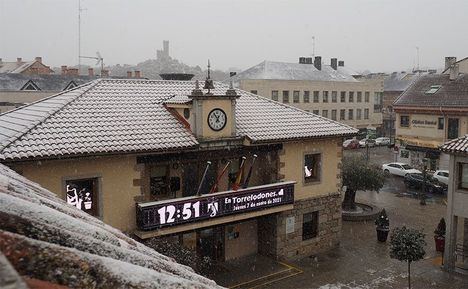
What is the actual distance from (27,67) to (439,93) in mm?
52590

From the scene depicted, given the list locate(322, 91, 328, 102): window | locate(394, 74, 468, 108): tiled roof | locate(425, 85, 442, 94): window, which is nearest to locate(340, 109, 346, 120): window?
locate(322, 91, 328, 102): window

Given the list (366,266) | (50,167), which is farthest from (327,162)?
(50,167)

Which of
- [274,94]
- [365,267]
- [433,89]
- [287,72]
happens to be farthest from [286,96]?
[365,267]

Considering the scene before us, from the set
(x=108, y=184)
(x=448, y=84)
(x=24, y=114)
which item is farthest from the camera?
(x=448, y=84)

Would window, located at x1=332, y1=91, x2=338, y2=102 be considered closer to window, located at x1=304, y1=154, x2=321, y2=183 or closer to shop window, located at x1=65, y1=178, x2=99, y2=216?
window, located at x1=304, y1=154, x2=321, y2=183

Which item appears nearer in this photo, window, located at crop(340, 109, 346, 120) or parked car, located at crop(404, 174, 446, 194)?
parked car, located at crop(404, 174, 446, 194)

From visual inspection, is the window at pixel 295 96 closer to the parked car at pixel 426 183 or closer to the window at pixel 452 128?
the window at pixel 452 128

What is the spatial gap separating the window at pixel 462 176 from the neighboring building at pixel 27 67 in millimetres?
53305

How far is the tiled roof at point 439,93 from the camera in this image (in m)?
37.4

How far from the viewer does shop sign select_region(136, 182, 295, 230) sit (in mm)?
15062

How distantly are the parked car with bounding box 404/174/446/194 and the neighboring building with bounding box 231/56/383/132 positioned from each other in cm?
2129

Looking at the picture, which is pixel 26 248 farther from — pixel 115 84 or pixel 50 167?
pixel 115 84

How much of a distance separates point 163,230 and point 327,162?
350 inches

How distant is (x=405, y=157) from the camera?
42875 mm
